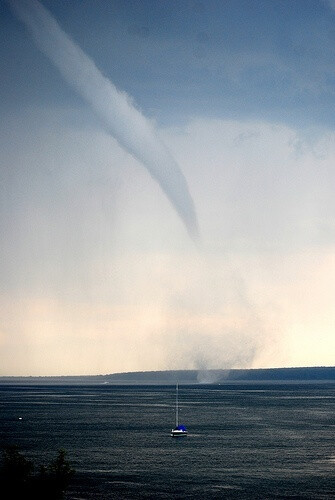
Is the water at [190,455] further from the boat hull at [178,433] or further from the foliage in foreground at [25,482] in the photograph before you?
the foliage in foreground at [25,482]

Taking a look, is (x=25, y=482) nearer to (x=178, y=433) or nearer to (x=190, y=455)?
(x=190, y=455)

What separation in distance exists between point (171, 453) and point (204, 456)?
658 centimetres

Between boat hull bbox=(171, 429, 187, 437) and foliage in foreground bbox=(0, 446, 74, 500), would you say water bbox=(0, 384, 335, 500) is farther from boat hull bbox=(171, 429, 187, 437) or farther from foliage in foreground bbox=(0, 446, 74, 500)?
foliage in foreground bbox=(0, 446, 74, 500)

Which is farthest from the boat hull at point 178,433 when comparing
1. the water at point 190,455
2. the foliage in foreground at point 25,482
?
the foliage in foreground at point 25,482

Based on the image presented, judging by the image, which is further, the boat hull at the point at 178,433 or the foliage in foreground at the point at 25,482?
the boat hull at the point at 178,433

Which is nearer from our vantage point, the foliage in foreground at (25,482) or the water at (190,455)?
the foliage in foreground at (25,482)

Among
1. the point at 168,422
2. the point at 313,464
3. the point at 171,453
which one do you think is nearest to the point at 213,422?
the point at 168,422

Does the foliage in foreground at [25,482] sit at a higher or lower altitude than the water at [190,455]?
lower

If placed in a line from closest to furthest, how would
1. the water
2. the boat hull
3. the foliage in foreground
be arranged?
the foliage in foreground → the water → the boat hull

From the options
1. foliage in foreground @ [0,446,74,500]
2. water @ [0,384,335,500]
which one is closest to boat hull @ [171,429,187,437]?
water @ [0,384,335,500]

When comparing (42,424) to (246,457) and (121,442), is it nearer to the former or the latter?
(121,442)

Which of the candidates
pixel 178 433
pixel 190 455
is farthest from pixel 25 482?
pixel 178 433

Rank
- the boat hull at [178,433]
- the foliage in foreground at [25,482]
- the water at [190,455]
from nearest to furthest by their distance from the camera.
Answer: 1. the foliage in foreground at [25,482]
2. the water at [190,455]
3. the boat hull at [178,433]

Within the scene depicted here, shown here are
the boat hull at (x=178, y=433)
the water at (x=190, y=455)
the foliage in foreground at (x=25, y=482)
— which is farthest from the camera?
the boat hull at (x=178, y=433)
